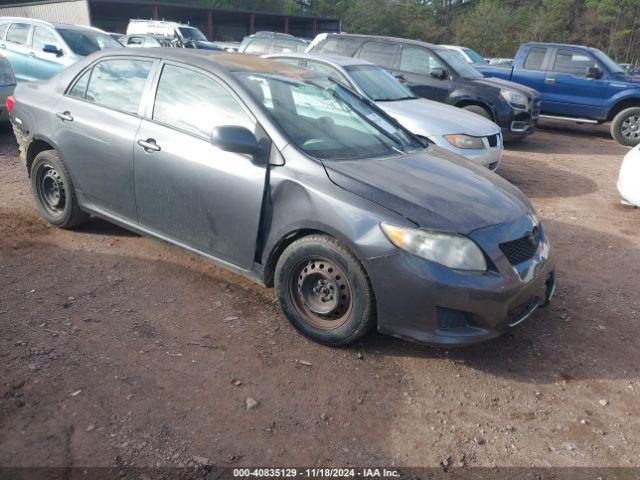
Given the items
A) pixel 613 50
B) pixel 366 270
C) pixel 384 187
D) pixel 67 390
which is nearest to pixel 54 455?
pixel 67 390

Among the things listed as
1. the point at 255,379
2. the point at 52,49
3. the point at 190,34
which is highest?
the point at 190,34

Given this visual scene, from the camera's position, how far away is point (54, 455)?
250 centimetres

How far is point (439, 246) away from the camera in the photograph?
10.3 ft

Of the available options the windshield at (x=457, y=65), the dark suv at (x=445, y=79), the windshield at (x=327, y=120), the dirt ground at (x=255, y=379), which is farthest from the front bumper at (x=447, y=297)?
the windshield at (x=457, y=65)

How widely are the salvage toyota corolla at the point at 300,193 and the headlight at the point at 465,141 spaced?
8.70 ft

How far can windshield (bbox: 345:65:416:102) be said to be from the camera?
7.83m

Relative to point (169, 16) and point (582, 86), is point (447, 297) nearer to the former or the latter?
point (582, 86)

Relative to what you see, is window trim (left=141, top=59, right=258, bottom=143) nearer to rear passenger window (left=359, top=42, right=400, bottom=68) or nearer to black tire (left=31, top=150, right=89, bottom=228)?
black tire (left=31, top=150, right=89, bottom=228)

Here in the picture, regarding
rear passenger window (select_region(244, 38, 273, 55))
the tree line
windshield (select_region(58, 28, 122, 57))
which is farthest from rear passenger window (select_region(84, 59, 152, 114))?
the tree line

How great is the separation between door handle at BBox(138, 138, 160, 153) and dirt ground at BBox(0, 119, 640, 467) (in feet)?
3.20

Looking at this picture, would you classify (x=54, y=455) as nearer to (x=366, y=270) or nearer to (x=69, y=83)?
(x=366, y=270)

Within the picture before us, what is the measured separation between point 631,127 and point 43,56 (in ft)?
39.1

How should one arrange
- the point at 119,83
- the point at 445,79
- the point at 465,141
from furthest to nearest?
the point at 445,79
the point at 465,141
the point at 119,83

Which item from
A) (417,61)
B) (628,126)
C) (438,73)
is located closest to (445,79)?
Answer: (438,73)
